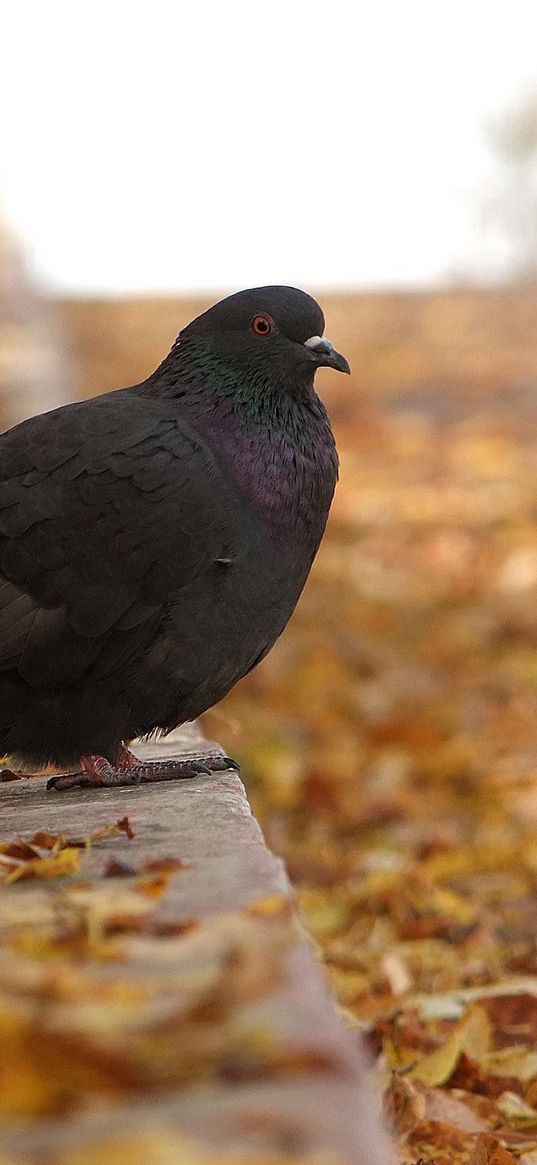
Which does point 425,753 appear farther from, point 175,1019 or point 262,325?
point 175,1019

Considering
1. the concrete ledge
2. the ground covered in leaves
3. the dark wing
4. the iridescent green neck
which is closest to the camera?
the concrete ledge

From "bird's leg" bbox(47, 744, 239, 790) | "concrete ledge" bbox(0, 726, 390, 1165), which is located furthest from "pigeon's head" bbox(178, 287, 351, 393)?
"concrete ledge" bbox(0, 726, 390, 1165)

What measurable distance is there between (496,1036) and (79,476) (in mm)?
1574

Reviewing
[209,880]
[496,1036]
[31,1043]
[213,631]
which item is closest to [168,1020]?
[31,1043]

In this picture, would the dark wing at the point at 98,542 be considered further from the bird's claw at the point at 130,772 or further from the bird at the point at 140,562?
the bird's claw at the point at 130,772

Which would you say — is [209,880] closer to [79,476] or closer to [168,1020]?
[168,1020]

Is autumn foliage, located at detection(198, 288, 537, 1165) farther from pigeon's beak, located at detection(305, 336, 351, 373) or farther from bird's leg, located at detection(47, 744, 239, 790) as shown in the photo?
pigeon's beak, located at detection(305, 336, 351, 373)

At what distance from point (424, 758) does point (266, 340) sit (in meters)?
3.10

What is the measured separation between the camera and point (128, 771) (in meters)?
3.18

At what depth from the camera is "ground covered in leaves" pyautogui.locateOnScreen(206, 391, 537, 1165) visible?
326cm

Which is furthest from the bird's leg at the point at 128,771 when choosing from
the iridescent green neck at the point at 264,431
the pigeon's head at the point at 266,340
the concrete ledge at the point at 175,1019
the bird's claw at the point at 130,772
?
the concrete ledge at the point at 175,1019

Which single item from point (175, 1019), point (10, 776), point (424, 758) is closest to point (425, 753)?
point (424, 758)

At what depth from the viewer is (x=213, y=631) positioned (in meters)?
3.05

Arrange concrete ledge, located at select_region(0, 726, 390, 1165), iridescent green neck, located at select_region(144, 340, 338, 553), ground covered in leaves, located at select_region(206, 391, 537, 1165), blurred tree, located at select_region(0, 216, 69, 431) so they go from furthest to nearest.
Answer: blurred tree, located at select_region(0, 216, 69, 431) → ground covered in leaves, located at select_region(206, 391, 537, 1165) → iridescent green neck, located at select_region(144, 340, 338, 553) → concrete ledge, located at select_region(0, 726, 390, 1165)
